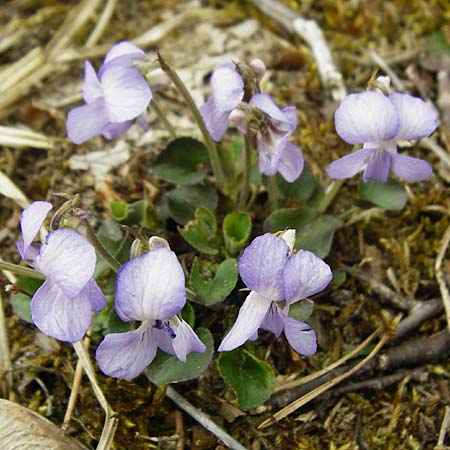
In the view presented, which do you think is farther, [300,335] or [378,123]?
[378,123]

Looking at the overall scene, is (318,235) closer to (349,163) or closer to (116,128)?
(349,163)

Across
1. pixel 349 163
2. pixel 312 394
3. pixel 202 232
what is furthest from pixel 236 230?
pixel 312 394

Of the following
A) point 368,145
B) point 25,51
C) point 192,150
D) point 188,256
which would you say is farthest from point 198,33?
point 368,145

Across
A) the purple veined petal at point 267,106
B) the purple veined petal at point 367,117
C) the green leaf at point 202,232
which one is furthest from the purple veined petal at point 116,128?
the purple veined petal at point 367,117

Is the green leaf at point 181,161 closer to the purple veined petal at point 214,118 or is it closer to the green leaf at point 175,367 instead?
the purple veined petal at point 214,118

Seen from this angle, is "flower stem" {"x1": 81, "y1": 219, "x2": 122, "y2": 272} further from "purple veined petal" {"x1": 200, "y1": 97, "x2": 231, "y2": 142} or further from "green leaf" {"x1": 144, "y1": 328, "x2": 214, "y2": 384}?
"purple veined petal" {"x1": 200, "y1": 97, "x2": 231, "y2": 142}
